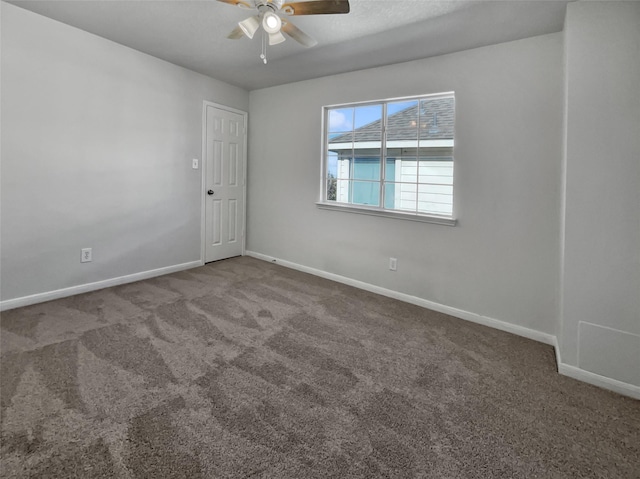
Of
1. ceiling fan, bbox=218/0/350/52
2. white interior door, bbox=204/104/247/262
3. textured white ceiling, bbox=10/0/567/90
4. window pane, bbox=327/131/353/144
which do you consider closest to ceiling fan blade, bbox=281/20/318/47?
ceiling fan, bbox=218/0/350/52

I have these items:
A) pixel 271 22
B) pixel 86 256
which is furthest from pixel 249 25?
pixel 86 256

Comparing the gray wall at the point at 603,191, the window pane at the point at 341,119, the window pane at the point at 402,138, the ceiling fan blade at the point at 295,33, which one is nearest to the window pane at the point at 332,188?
the window pane at the point at 341,119

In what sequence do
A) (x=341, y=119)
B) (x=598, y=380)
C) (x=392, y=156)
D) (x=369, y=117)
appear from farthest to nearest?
(x=341, y=119)
(x=369, y=117)
(x=392, y=156)
(x=598, y=380)

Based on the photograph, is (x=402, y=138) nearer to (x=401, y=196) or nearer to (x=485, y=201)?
(x=401, y=196)

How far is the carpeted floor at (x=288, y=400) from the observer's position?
4.55 feet

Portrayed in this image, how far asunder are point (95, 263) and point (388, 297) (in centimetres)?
308

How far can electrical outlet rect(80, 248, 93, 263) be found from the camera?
127 inches

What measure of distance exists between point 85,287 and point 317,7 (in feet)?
10.8

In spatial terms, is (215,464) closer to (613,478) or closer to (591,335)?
(613,478)

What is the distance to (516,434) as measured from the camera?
5.20ft

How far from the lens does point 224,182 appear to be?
4.57 meters

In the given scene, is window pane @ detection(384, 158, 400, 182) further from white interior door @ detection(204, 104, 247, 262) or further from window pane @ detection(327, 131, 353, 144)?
white interior door @ detection(204, 104, 247, 262)

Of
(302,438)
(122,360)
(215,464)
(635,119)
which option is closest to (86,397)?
(122,360)

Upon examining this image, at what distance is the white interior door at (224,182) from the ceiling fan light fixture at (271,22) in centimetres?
248
